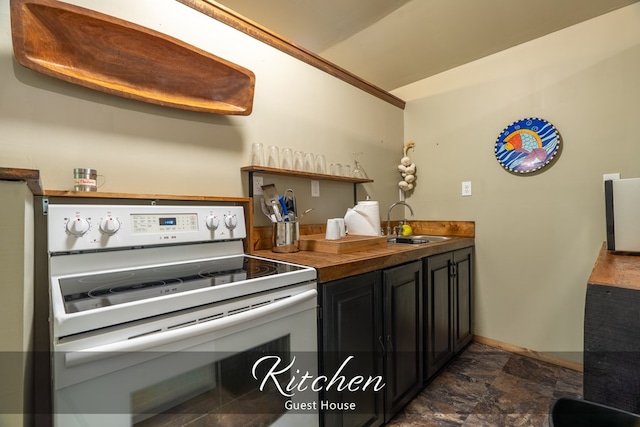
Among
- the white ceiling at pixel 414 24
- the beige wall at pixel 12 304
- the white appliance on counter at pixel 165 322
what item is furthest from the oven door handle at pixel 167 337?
the white ceiling at pixel 414 24

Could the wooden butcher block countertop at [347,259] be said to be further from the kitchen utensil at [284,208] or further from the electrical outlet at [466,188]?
the electrical outlet at [466,188]

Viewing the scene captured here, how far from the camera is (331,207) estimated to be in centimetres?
211

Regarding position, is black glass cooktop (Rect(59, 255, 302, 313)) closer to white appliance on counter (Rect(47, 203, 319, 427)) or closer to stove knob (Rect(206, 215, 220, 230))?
white appliance on counter (Rect(47, 203, 319, 427))

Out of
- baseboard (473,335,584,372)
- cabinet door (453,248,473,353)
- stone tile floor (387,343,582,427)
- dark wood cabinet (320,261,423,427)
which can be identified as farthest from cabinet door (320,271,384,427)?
baseboard (473,335,584,372)

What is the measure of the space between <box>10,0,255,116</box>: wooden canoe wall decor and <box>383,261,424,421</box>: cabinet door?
1174 mm

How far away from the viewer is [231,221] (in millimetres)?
1424

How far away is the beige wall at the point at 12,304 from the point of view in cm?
63

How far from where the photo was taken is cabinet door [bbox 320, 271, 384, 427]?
1.13 m

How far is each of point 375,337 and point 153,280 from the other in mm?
942

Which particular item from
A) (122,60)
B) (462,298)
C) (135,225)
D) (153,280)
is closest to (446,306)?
(462,298)

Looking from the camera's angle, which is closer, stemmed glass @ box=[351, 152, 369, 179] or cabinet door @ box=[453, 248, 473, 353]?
cabinet door @ box=[453, 248, 473, 353]

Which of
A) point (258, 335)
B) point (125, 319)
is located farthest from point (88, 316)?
point (258, 335)

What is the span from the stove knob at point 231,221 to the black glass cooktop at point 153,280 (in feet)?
0.64

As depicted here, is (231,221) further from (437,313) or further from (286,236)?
(437,313)
